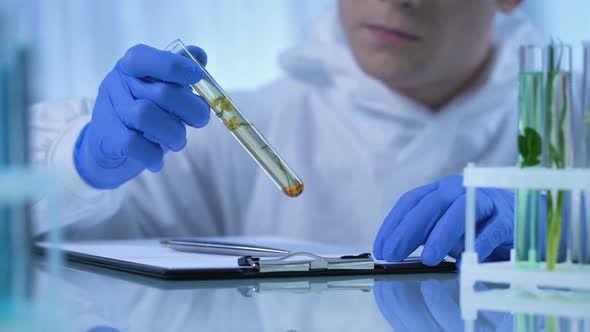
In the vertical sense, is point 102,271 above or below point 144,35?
below

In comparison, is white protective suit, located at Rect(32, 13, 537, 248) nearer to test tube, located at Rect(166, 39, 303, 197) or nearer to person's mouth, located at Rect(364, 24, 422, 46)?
person's mouth, located at Rect(364, 24, 422, 46)

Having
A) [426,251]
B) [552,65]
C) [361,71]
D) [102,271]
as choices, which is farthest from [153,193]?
[552,65]

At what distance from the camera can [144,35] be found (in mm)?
2910

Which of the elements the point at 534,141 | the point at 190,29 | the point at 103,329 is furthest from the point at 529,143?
the point at 190,29

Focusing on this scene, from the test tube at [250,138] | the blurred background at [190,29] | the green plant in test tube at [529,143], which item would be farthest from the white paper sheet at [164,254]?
the blurred background at [190,29]

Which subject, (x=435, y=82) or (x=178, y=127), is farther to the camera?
(x=435, y=82)

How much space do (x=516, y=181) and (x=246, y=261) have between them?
1.23 feet

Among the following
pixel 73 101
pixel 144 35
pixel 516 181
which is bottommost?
pixel 516 181

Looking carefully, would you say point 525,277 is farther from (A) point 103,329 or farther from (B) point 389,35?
(B) point 389,35

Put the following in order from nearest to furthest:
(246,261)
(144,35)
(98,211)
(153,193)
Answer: (246,261)
(98,211)
(153,193)
(144,35)

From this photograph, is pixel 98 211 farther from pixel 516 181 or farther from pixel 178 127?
pixel 516 181

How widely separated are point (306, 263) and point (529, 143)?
1.13 feet

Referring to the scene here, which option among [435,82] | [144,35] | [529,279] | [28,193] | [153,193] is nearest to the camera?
[28,193]

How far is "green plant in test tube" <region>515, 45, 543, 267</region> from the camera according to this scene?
2.52 ft
